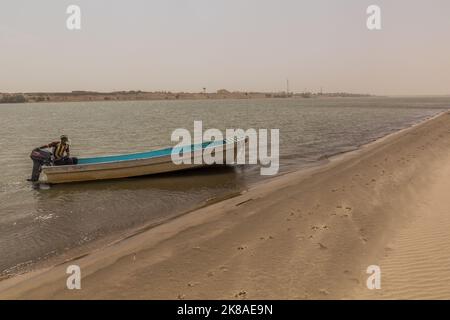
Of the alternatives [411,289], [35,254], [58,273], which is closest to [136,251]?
[58,273]

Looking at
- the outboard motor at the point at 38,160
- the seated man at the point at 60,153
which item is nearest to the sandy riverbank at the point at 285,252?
the seated man at the point at 60,153

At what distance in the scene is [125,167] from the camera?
53.9 feet

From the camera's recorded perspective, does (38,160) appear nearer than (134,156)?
Yes

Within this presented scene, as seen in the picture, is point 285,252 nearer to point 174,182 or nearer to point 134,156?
point 174,182

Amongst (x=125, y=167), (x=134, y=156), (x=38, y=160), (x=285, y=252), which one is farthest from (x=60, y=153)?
(x=285, y=252)

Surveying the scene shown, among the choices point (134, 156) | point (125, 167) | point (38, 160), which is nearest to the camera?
point (38, 160)

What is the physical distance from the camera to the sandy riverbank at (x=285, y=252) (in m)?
5.75

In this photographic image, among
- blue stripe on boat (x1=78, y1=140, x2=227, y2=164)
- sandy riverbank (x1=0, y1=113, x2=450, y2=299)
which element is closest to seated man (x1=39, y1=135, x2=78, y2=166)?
blue stripe on boat (x1=78, y1=140, x2=227, y2=164)

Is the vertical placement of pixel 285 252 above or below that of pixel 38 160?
below

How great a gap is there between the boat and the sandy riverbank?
218 inches

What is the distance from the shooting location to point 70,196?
14141 millimetres

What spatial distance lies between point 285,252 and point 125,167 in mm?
11161

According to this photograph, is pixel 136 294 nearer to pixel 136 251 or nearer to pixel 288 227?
pixel 136 251
